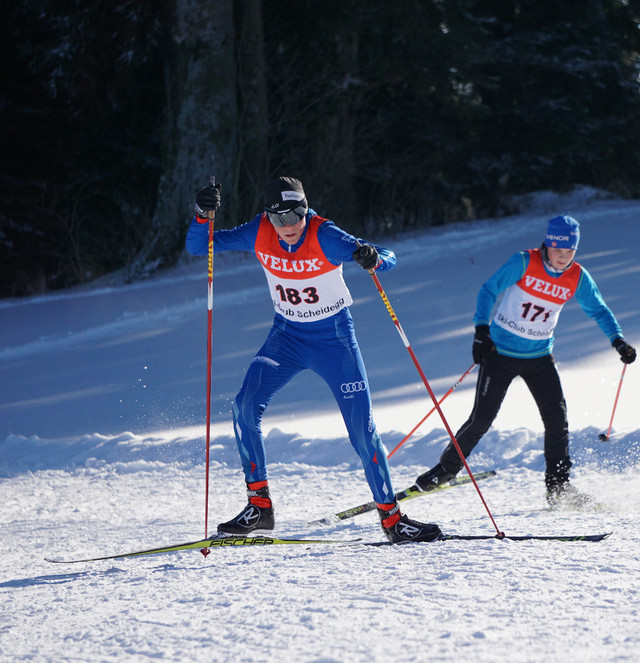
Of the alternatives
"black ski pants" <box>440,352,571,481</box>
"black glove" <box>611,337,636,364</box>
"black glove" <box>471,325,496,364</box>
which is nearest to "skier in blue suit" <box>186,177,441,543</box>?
"black glove" <box>471,325,496,364</box>

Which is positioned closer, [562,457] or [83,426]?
[562,457]

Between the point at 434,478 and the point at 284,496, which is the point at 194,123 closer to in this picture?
the point at 284,496

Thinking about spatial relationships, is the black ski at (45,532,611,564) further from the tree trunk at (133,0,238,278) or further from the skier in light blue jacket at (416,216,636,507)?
the tree trunk at (133,0,238,278)

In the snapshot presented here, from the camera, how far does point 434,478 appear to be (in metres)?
5.18

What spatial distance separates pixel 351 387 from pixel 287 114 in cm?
1283

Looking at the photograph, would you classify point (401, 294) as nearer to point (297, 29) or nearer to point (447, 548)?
point (297, 29)

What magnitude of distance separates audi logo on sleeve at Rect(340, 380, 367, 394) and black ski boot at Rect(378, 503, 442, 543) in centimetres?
61

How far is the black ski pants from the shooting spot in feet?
16.4

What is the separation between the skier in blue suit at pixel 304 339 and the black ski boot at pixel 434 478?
3.42 feet

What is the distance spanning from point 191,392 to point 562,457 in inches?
152

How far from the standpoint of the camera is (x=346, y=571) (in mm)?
3525

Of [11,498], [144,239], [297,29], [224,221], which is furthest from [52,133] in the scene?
[11,498]

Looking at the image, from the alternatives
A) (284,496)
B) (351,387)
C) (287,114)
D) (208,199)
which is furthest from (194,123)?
(351,387)

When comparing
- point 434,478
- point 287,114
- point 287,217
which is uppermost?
point 287,114
